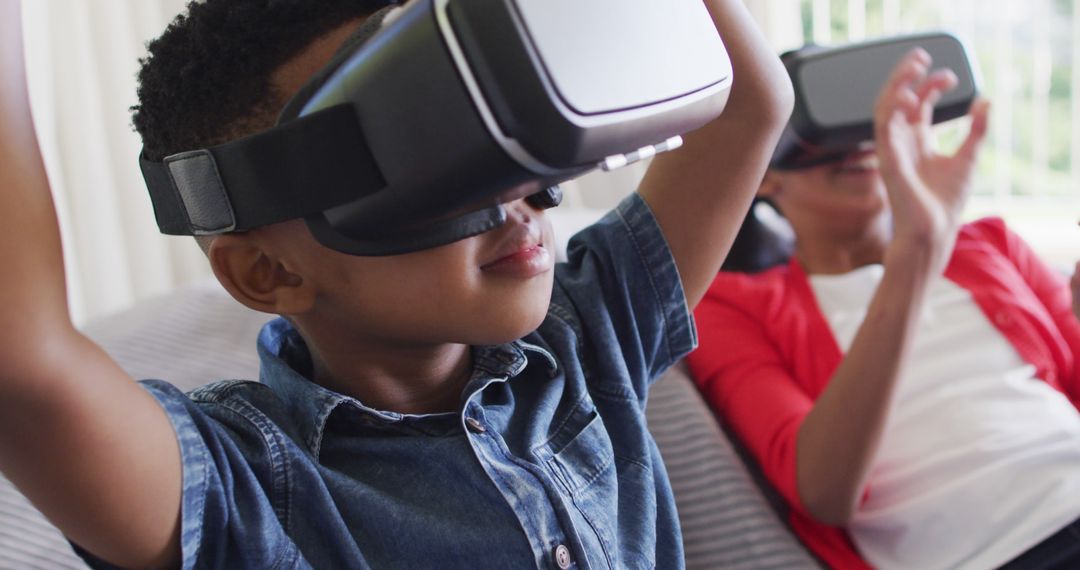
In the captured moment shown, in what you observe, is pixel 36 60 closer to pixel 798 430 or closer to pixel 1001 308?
pixel 798 430

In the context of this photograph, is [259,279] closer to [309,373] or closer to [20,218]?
[309,373]

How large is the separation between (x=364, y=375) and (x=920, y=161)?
2.18 ft

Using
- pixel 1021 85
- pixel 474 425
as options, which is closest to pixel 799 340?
pixel 474 425

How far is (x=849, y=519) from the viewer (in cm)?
111

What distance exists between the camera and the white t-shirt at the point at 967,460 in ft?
3.55

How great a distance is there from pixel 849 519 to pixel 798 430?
10cm

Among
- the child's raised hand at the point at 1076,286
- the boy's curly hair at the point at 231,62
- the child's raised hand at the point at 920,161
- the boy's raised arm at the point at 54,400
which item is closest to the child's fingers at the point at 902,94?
the child's raised hand at the point at 920,161

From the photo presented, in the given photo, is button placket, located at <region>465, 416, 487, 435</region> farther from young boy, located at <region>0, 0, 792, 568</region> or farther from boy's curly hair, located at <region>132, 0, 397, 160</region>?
boy's curly hair, located at <region>132, 0, 397, 160</region>

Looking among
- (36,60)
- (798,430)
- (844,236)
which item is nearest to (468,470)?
(798,430)

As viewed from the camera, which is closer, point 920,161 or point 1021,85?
point 920,161

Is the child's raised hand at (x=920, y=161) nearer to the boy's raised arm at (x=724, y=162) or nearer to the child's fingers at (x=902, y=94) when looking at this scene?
the child's fingers at (x=902, y=94)

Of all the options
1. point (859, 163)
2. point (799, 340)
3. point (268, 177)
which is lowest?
point (799, 340)

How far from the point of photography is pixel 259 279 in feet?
2.16

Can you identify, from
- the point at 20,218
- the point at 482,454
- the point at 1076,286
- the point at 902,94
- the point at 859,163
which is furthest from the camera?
the point at 859,163
